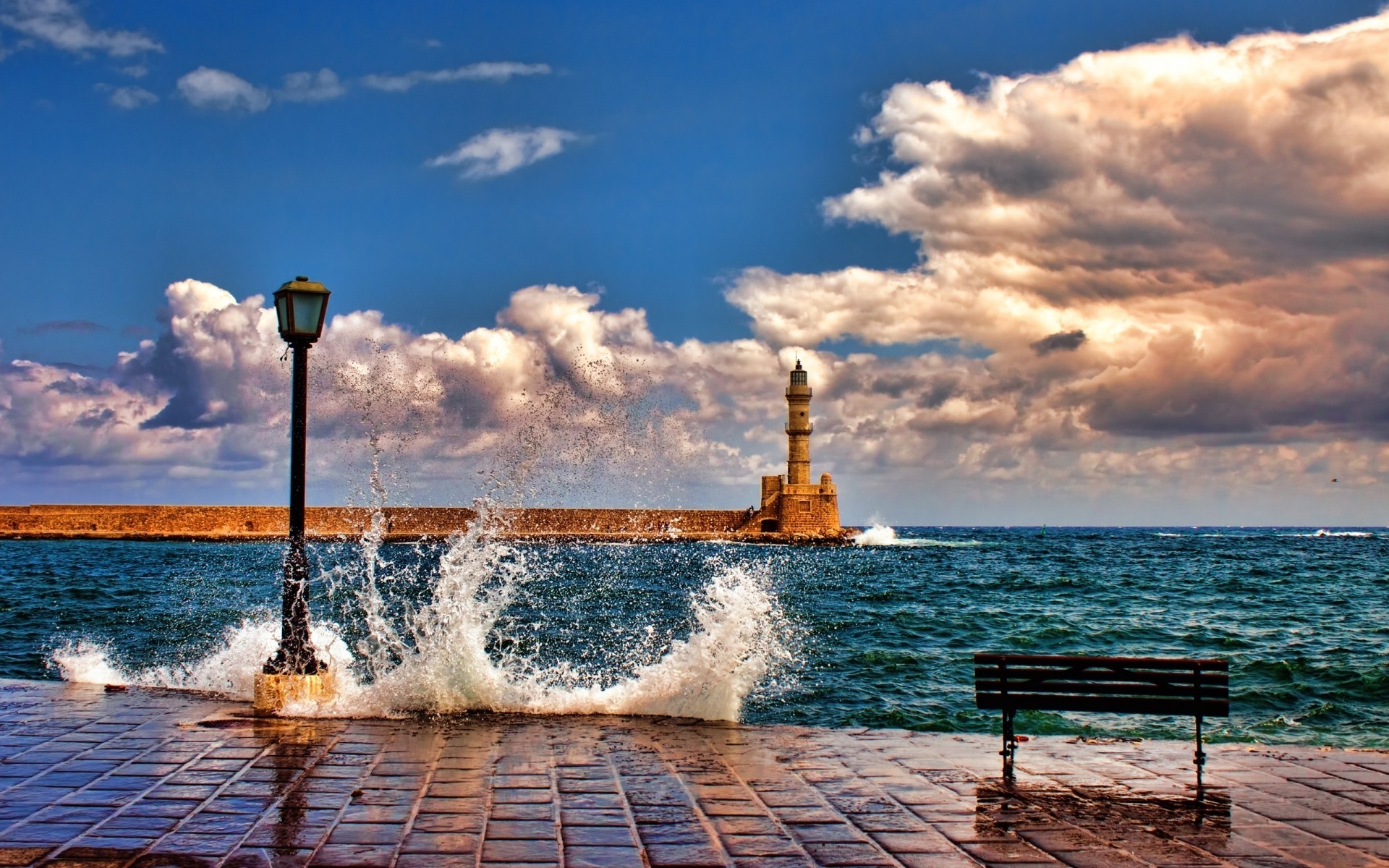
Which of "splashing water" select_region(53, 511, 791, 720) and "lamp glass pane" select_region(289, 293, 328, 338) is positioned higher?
"lamp glass pane" select_region(289, 293, 328, 338)

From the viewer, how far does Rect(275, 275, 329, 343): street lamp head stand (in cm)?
832

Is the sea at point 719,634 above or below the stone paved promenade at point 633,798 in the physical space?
below

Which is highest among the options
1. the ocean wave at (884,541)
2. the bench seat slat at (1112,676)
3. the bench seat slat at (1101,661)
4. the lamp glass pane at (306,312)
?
the lamp glass pane at (306,312)

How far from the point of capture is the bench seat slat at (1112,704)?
21.5 ft

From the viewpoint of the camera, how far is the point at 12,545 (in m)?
59.6

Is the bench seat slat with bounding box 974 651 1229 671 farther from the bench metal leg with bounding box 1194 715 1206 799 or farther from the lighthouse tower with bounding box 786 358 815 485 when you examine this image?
the lighthouse tower with bounding box 786 358 815 485

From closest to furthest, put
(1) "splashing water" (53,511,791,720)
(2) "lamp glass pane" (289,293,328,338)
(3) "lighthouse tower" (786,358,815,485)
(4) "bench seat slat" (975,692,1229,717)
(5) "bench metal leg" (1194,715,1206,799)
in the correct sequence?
(5) "bench metal leg" (1194,715,1206,799), (4) "bench seat slat" (975,692,1229,717), (2) "lamp glass pane" (289,293,328,338), (1) "splashing water" (53,511,791,720), (3) "lighthouse tower" (786,358,815,485)

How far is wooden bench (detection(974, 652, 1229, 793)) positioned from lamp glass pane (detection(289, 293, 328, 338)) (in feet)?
17.8

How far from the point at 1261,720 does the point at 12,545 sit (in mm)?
64503

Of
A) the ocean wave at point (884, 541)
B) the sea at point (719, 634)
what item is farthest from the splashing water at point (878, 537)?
the sea at point (719, 634)

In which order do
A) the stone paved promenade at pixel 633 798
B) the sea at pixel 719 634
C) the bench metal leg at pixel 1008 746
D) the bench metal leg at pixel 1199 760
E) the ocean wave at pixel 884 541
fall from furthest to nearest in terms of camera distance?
1. the ocean wave at pixel 884 541
2. the sea at pixel 719 634
3. the bench metal leg at pixel 1008 746
4. the bench metal leg at pixel 1199 760
5. the stone paved promenade at pixel 633 798

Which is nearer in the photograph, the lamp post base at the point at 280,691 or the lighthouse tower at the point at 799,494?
the lamp post base at the point at 280,691

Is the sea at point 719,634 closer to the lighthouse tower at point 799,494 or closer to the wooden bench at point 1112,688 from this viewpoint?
the wooden bench at point 1112,688

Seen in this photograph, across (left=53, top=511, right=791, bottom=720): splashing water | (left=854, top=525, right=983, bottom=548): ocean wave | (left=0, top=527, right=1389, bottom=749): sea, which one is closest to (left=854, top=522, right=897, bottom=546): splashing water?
(left=854, top=525, right=983, bottom=548): ocean wave
